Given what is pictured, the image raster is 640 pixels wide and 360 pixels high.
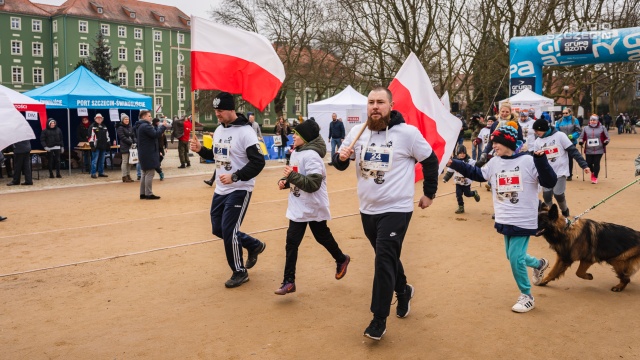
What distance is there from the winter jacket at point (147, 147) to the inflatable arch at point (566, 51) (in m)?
11.4

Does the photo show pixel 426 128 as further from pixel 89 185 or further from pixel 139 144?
pixel 89 185

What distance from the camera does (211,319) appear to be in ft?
17.5

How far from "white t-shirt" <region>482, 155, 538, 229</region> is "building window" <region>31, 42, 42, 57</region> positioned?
7976 centimetres

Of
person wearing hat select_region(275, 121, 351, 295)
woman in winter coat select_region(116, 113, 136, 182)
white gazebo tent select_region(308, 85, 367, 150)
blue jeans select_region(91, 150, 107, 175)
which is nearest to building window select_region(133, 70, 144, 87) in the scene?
white gazebo tent select_region(308, 85, 367, 150)

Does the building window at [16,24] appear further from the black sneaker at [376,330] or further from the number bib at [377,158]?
the black sneaker at [376,330]

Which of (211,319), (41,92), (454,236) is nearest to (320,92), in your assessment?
(41,92)

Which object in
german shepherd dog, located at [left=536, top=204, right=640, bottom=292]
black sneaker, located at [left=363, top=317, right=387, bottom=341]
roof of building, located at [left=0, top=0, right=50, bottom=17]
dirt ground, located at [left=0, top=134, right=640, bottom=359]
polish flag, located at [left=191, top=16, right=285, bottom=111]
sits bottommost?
dirt ground, located at [left=0, top=134, right=640, bottom=359]

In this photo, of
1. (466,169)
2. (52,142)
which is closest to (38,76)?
(52,142)

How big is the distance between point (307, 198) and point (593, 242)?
9.64 ft

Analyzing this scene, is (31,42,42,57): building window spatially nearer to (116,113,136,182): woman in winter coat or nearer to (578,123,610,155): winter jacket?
(116,113,136,182): woman in winter coat

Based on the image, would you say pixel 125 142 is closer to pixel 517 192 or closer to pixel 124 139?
pixel 124 139

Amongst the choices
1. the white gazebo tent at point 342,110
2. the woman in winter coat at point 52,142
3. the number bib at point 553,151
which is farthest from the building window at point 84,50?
the number bib at point 553,151

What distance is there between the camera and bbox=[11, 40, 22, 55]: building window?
7269 cm

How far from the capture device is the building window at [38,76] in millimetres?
75000
